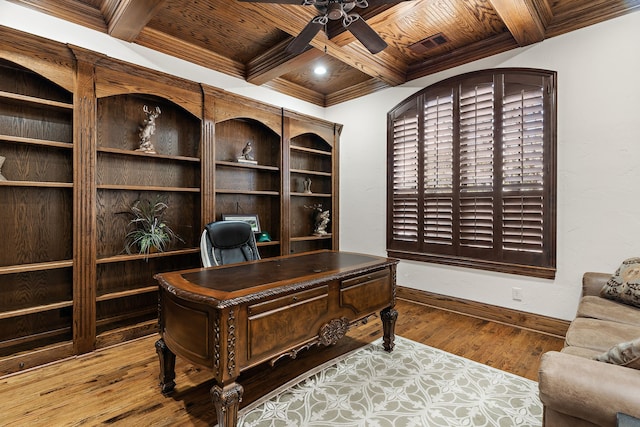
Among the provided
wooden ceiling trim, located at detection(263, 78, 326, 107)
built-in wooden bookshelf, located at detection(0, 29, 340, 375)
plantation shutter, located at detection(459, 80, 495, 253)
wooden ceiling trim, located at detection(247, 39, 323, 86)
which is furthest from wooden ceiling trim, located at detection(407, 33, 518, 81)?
built-in wooden bookshelf, located at detection(0, 29, 340, 375)

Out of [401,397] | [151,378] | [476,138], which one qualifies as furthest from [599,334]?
[151,378]

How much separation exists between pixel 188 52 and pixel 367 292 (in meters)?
3.19

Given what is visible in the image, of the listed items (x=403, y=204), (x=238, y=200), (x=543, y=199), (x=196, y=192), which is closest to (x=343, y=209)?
(x=403, y=204)

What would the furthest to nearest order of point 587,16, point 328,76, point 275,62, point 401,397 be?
point 328,76 → point 275,62 → point 587,16 → point 401,397

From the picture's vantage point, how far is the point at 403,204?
163 inches

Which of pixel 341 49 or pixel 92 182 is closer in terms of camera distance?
pixel 92 182

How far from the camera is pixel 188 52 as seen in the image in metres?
3.46

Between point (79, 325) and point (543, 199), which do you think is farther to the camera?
point (543, 199)

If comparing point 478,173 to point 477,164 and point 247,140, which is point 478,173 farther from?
point 247,140

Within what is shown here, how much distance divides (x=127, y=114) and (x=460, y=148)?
11.8 ft

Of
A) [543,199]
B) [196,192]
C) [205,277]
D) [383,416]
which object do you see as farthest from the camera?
[196,192]

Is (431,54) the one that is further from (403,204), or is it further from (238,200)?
(238,200)

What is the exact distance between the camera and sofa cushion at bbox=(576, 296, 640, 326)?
2.04 m

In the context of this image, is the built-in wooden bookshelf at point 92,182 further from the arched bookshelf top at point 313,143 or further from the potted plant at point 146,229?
the arched bookshelf top at point 313,143
